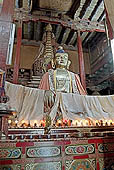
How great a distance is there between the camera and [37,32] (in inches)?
335

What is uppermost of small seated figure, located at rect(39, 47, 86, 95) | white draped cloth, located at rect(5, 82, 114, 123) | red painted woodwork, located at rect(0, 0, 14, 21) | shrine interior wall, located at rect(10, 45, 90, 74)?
shrine interior wall, located at rect(10, 45, 90, 74)

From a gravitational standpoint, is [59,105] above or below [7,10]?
below

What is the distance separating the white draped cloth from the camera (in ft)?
11.8

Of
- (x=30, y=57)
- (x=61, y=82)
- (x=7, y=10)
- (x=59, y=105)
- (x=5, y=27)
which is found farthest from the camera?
(x=30, y=57)

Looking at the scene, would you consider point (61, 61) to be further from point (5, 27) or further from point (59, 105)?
point (5, 27)

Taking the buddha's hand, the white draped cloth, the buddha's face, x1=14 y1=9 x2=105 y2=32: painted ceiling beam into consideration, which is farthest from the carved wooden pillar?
x1=14 y1=9 x2=105 y2=32: painted ceiling beam

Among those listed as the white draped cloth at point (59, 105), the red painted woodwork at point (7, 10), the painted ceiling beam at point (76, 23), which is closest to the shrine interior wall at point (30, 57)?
the painted ceiling beam at point (76, 23)

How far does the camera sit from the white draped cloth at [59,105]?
142 inches

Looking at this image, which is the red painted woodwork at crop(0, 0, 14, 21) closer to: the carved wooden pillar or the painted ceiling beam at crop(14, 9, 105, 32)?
the carved wooden pillar

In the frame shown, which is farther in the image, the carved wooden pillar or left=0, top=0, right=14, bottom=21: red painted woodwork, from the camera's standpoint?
left=0, top=0, right=14, bottom=21: red painted woodwork

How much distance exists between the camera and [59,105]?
3828 millimetres

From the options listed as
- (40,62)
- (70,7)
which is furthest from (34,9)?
(40,62)

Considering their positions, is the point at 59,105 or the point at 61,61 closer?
the point at 59,105

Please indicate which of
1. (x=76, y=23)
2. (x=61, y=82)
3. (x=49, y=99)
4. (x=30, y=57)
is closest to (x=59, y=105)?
(x=49, y=99)
